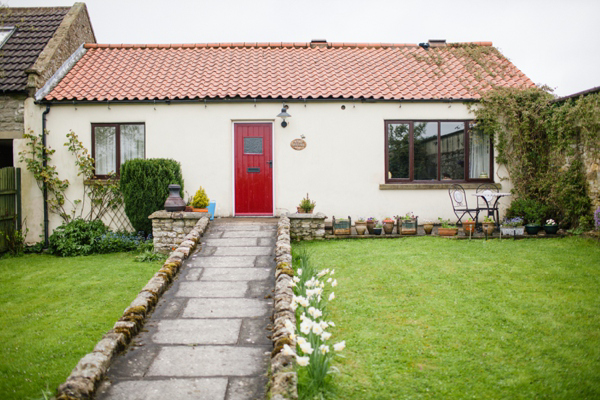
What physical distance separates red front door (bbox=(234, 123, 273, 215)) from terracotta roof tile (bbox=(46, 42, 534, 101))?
90cm

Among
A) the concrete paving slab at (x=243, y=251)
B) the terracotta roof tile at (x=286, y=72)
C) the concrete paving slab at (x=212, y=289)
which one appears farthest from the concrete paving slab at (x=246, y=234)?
the terracotta roof tile at (x=286, y=72)

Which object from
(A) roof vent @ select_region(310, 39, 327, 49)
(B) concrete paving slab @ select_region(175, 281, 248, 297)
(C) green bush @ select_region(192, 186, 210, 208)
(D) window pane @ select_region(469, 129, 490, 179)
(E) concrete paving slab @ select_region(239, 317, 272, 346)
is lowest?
(E) concrete paving slab @ select_region(239, 317, 272, 346)

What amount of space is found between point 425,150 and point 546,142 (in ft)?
9.00

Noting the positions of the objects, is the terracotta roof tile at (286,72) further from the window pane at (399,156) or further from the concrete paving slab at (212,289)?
the concrete paving slab at (212,289)

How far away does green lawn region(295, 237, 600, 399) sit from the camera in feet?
13.2

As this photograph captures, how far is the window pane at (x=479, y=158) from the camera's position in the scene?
452 inches

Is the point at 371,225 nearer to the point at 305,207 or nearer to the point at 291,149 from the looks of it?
the point at 305,207

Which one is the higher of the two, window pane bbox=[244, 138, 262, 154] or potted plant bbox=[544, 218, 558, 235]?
window pane bbox=[244, 138, 262, 154]

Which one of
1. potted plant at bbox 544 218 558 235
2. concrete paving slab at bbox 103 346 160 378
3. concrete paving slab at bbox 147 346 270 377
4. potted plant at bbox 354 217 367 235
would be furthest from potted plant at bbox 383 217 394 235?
concrete paving slab at bbox 103 346 160 378

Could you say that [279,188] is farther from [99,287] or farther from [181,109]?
[99,287]

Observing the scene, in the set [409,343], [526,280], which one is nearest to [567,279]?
[526,280]

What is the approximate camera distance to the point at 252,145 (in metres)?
11.4

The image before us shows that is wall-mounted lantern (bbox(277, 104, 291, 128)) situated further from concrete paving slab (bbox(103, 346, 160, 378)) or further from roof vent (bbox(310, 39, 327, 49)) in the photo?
concrete paving slab (bbox(103, 346, 160, 378))

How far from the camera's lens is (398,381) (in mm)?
4082
